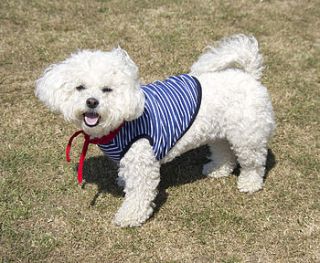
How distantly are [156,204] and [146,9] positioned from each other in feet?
14.8

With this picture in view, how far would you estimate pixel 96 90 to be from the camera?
12.0 feet

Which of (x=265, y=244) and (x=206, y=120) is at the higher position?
(x=206, y=120)

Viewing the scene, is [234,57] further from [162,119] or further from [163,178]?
[163,178]

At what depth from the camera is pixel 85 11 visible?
8.06 meters

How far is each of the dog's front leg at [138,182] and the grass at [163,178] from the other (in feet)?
0.43

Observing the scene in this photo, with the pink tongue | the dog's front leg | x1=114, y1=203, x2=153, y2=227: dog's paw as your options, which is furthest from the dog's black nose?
x1=114, y1=203, x2=153, y2=227: dog's paw

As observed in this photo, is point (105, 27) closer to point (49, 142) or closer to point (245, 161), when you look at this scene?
point (49, 142)

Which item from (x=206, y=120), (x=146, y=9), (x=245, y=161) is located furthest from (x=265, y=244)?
(x=146, y=9)

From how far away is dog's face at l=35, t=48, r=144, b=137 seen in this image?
3619 mm

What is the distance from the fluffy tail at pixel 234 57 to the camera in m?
4.51

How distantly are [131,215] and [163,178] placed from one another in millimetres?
818

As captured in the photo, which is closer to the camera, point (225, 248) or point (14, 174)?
point (225, 248)

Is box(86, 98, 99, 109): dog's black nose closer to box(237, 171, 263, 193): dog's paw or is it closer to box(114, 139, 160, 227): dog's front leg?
box(114, 139, 160, 227): dog's front leg

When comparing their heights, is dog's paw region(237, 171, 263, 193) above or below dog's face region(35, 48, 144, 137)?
below
